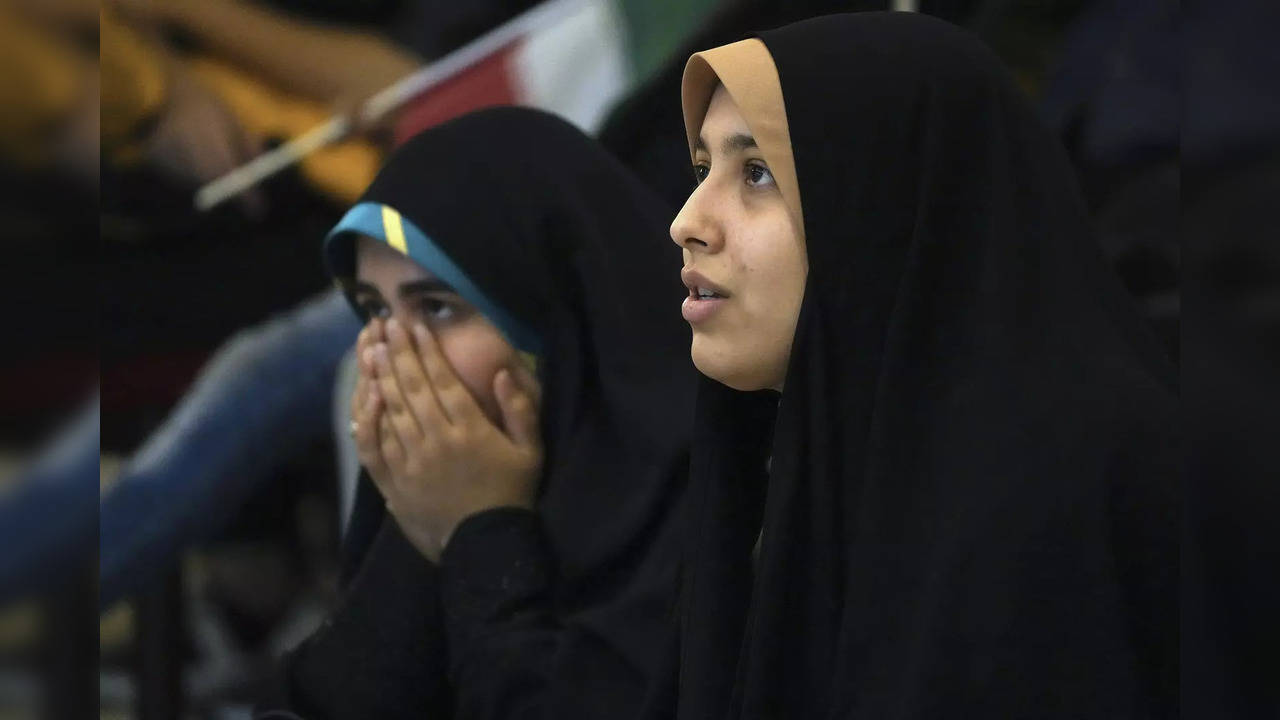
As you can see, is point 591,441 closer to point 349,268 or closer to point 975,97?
point 349,268

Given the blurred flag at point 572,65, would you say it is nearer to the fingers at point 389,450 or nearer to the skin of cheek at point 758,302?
the fingers at point 389,450

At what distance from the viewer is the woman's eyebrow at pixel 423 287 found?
155 centimetres

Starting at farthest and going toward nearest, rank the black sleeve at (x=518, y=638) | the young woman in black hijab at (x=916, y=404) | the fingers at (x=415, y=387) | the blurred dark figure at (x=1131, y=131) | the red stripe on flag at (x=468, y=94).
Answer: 1. the red stripe on flag at (x=468, y=94)
2. the blurred dark figure at (x=1131, y=131)
3. the fingers at (x=415, y=387)
4. the black sleeve at (x=518, y=638)
5. the young woman in black hijab at (x=916, y=404)

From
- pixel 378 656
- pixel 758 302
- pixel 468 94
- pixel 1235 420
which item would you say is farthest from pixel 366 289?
pixel 1235 420

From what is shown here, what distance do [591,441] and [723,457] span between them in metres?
0.30

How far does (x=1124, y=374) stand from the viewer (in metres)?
1.04

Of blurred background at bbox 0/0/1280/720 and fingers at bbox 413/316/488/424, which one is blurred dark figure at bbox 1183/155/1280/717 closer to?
blurred background at bbox 0/0/1280/720

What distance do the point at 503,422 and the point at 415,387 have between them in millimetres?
105

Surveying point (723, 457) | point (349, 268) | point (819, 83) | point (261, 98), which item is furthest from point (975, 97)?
point (261, 98)

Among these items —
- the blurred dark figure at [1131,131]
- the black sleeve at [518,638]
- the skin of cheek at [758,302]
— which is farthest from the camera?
the blurred dark figure at [1131,131]

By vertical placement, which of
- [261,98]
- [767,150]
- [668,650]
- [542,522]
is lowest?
[668,650]

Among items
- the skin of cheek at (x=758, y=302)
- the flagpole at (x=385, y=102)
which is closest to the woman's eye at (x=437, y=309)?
the skin of cheek at (x=758, y=302)

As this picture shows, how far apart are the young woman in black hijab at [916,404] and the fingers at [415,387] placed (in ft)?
1.34

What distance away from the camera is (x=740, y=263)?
1.16 m
